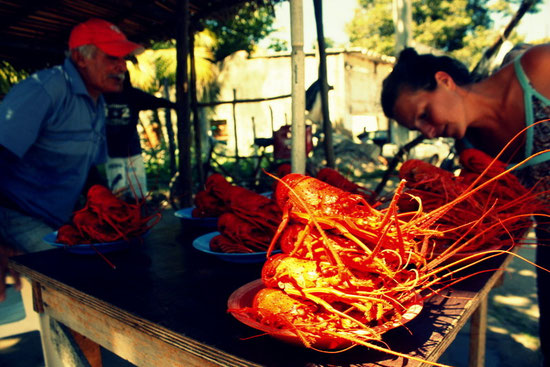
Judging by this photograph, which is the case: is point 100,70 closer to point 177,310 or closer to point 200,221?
point 200,221

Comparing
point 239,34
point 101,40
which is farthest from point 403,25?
point 239,34

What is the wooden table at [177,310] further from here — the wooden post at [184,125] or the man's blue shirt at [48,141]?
the wooden post at [184,125]

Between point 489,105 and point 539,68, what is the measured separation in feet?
0.95

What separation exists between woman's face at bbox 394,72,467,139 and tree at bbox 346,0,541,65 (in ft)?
88.1

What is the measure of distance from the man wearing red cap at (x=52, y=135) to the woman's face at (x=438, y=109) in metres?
1.96

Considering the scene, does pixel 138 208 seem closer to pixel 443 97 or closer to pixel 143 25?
pixel 443 97

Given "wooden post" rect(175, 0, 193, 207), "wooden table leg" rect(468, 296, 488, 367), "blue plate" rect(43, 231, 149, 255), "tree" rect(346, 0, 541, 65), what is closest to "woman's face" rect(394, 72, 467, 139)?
"wooden table leg" rect(468, 296, 488, 367)

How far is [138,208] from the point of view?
1725 millimetres

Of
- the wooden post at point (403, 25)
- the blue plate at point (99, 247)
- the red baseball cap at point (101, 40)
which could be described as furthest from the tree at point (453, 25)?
the blue plate at point (99, 247)

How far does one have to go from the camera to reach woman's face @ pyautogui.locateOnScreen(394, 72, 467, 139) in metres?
2.09

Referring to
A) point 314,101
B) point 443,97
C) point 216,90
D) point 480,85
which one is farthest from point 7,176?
point 216,90

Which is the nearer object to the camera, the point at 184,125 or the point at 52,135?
the point at 52,135

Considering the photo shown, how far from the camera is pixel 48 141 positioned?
2473 mm

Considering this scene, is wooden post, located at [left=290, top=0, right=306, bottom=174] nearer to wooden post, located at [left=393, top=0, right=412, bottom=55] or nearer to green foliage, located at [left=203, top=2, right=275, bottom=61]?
wooden post, located at [left=393, top=0, right=412, bottom=55]
